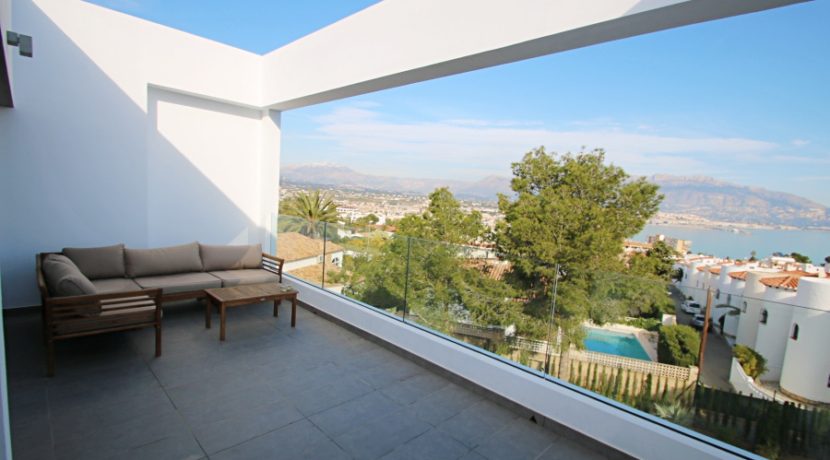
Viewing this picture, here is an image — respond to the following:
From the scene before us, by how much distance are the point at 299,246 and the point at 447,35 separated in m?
3.75

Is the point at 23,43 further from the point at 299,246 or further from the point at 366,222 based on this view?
the point at 366,222

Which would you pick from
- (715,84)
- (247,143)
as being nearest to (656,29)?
(247,143)

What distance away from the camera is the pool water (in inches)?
111

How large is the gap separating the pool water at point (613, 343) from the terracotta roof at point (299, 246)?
3.33 metres

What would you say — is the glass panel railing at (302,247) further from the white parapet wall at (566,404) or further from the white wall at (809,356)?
the white wall at (809,356)

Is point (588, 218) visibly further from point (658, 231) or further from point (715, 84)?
point (715, 84)

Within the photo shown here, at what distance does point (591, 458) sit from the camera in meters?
2.67

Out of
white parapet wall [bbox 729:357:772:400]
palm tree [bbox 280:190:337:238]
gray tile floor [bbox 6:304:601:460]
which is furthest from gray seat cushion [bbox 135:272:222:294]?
palm tree [bbox 280:190:337:238]

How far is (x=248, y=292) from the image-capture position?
15.6 ft

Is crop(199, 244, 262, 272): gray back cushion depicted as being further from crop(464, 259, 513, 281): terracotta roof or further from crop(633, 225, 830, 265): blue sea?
crop(633, 225, 830, 265): blue sea

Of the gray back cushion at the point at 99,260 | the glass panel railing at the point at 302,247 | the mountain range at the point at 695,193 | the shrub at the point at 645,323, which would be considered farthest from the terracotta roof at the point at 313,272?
the mountain range at the point at 695,193

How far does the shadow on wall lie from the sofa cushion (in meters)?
0.52

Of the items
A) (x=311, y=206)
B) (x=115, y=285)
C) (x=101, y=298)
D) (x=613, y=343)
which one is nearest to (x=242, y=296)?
(x=101, y=298)

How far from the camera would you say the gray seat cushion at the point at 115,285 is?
4443 millimetres
